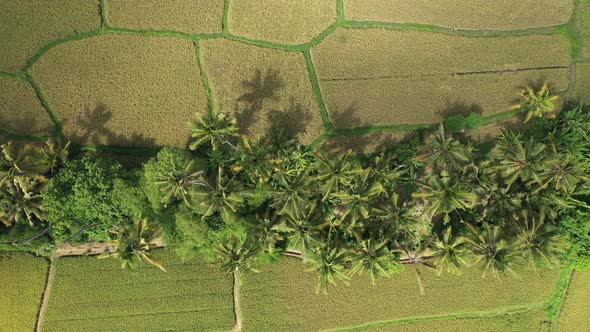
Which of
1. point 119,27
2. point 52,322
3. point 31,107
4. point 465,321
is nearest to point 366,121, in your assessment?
point 465,321

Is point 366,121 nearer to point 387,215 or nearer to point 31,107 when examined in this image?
point 387,215

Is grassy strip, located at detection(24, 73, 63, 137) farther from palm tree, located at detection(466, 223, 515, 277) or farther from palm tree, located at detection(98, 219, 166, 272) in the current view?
palm tree, located at detection(466, 223, 515, 277)

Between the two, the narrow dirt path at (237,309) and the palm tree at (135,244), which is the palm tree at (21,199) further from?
the narrow dirt path at (237,309)

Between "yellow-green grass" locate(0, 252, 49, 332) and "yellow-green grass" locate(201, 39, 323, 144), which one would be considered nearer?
"yellow-green grass" locate(0, 252, 49, 332)

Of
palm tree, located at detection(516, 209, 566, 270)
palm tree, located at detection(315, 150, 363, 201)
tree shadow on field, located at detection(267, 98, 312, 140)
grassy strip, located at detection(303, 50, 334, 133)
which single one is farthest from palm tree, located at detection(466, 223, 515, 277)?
tree shadow on field, located at detection(267, 98, 312, 140)

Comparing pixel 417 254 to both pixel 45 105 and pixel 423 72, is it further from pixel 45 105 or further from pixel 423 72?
pixel 45 105

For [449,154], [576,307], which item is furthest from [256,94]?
A: [576,307]
